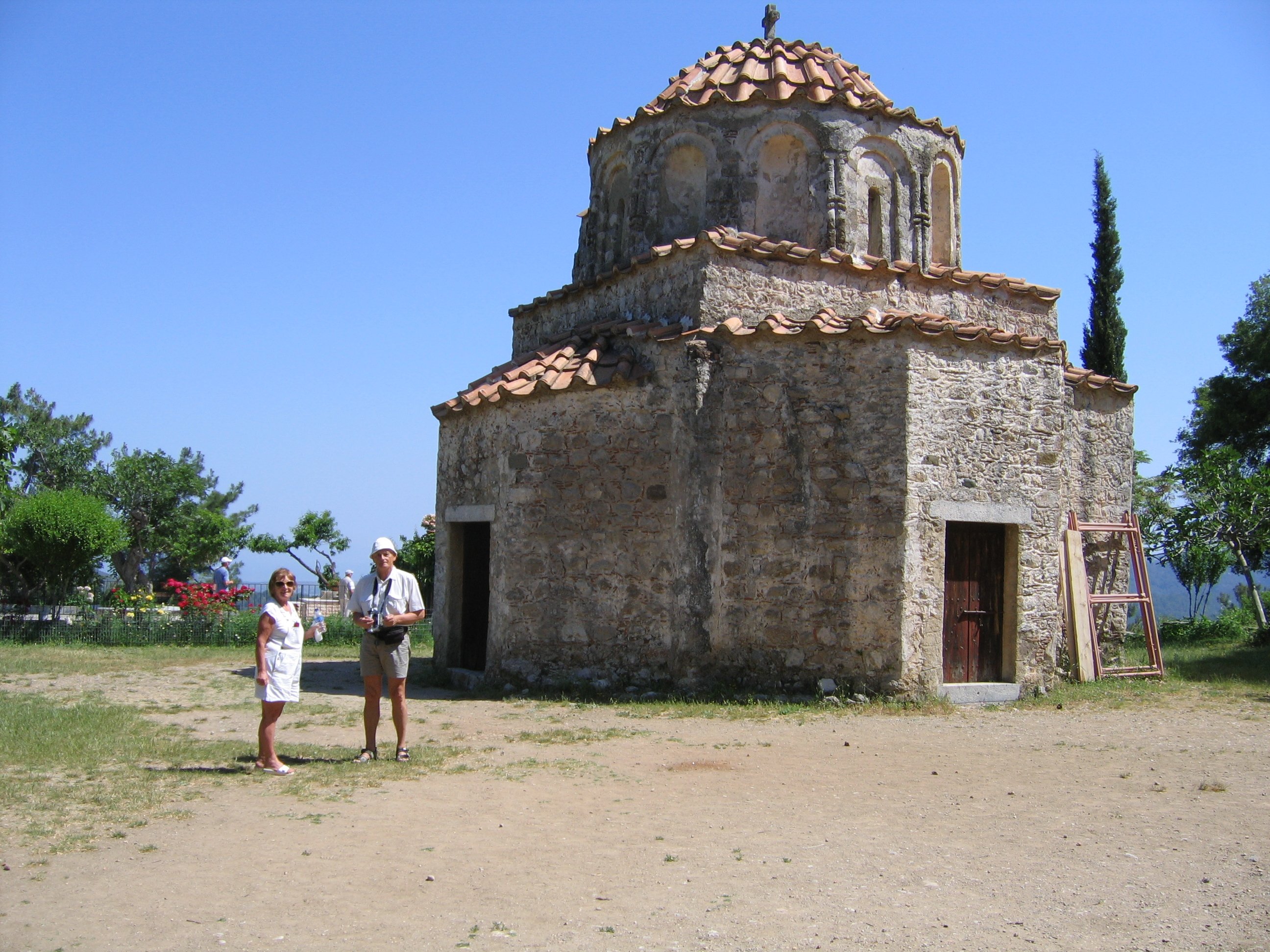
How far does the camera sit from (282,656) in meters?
6.78

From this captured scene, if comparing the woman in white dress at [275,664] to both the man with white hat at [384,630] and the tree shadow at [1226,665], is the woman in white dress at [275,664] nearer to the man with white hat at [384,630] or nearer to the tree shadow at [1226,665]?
the man with white hat at [384,630]

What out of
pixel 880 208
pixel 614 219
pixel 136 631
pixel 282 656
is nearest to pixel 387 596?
pixel 282 656

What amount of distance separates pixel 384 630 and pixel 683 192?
300 inches

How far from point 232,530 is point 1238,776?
973 inches

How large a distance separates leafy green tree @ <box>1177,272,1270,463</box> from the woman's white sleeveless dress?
2404cm

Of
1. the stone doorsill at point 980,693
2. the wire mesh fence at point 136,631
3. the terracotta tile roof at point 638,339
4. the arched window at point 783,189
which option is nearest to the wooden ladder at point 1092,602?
the stone doorsill at point 980,693

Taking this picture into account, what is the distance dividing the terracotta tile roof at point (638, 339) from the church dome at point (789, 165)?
64.1 inches

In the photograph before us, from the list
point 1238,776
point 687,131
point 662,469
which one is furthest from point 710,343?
point 1238,776

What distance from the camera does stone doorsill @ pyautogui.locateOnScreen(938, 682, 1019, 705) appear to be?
9711 mm

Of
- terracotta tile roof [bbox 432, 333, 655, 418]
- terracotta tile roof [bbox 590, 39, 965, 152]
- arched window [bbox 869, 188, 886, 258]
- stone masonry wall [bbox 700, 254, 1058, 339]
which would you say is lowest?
terracotta tile roof [bbox 432, 333, 655, 418]

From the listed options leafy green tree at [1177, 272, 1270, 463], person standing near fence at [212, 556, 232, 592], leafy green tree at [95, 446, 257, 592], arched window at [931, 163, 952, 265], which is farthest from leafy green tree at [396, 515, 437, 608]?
leafy green tree at [1177, 272, 1270, 463]

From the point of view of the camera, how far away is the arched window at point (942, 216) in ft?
43.0

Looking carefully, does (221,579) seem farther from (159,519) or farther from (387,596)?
(387,596)

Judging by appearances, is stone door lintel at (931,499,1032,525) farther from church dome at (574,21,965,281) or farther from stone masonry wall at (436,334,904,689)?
church dome at (574,21,965,281)
